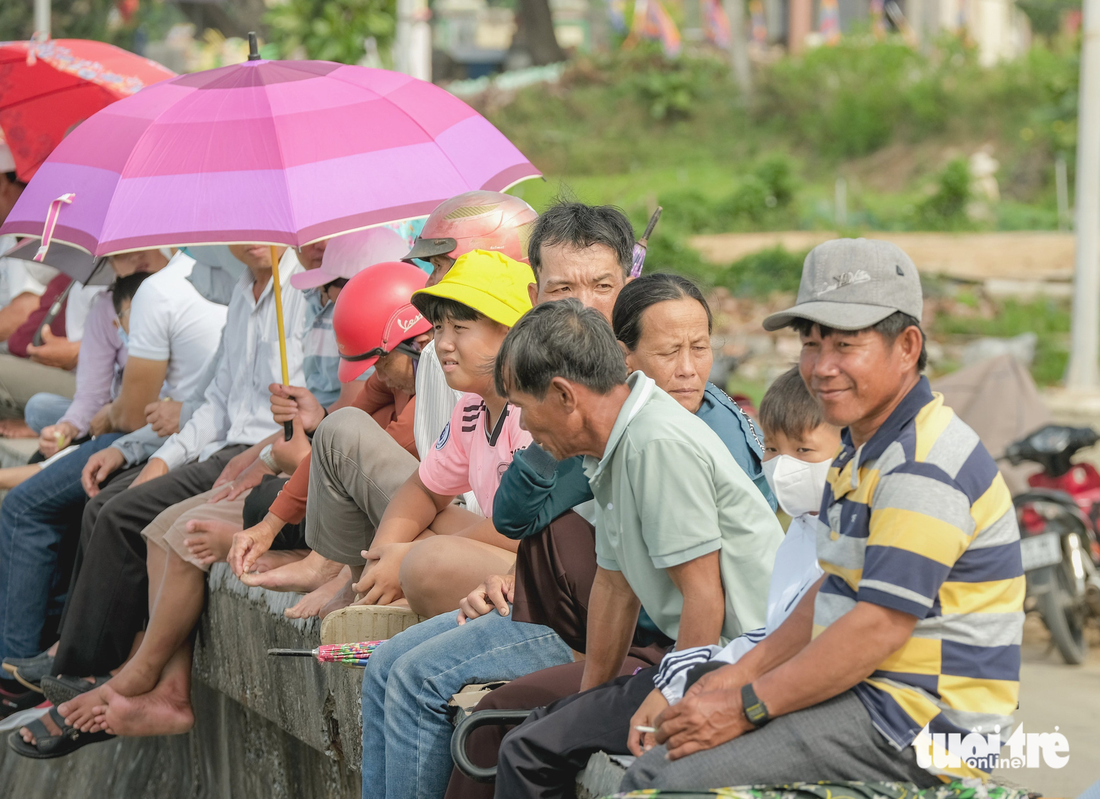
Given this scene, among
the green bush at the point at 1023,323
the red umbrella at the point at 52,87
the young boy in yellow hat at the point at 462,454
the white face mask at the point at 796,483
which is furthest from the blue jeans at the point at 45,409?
the green bush at the point at 1023,323

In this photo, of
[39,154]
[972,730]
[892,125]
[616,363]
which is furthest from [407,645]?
[892,125]

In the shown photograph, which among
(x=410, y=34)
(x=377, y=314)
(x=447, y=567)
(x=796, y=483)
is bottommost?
(x=447, y=567)

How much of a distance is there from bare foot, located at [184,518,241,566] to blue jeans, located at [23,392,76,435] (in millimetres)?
2524

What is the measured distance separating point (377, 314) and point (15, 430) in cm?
396

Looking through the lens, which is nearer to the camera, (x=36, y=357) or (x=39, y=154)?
(x=39, y=154)

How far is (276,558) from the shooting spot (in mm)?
3838

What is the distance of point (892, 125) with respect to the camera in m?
26.2

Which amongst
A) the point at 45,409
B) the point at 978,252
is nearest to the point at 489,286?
the point at 45,409

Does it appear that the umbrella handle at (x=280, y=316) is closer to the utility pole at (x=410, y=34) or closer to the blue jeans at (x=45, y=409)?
A: the blue jeans at (x=45, y=409)

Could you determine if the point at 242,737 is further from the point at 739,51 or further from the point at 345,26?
the point at 739,51

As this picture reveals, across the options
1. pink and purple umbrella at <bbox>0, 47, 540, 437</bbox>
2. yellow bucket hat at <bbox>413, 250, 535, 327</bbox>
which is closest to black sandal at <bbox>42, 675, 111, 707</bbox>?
pink and purple umbrella at <bbox>0, 47, 540, 437</bbox>

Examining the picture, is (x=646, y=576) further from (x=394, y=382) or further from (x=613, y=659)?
(x=394, y=382)

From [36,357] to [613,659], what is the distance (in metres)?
4.79

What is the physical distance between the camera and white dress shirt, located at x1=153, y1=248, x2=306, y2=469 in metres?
4.41
